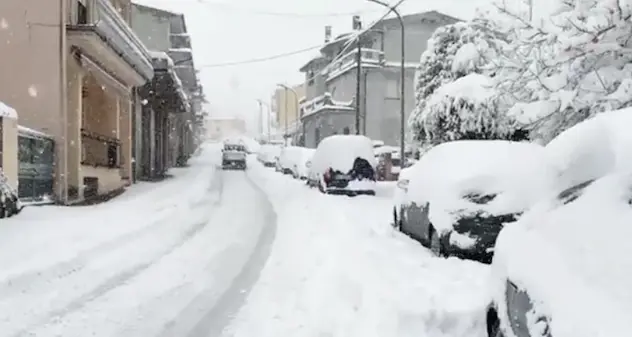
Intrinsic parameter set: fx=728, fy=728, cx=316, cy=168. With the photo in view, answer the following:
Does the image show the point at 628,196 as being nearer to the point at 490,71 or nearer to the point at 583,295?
the point at 583,295

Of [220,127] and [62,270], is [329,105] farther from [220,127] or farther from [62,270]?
[220,127]

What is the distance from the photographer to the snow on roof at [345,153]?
23734 millimetres

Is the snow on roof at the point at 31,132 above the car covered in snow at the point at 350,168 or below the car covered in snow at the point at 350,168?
above

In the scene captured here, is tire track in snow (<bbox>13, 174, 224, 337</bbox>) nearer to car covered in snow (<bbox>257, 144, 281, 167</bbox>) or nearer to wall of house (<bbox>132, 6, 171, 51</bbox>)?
wall of house (<bbox>132, 6, 171, 51</bbox>)

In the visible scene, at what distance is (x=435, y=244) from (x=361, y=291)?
3.14 m

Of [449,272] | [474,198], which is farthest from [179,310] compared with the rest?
[474,198]

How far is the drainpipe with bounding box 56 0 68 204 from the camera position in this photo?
17703 mm

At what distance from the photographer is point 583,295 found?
10.9 feet

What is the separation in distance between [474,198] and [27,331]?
5.62 m

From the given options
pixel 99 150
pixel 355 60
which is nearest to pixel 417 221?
pixel 99 150

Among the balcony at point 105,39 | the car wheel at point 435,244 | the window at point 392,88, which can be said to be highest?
the window at point 392,88

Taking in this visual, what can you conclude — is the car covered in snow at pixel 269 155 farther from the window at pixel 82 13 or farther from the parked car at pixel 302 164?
the window at pixel 82 13

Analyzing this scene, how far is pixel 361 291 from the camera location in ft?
24.2

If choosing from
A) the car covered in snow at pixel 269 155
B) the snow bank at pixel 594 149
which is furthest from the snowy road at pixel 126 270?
the car covered in snow at pixel 269 155
